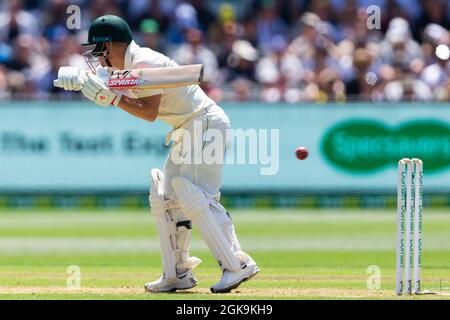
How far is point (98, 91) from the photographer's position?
8.25 m

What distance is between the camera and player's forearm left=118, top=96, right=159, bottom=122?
833cm

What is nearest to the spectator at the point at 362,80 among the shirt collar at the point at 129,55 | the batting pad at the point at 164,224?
the batting pad at the point at 164,224

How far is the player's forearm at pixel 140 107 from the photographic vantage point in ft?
27.3

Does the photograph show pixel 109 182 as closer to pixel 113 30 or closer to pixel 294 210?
pixel 294 210

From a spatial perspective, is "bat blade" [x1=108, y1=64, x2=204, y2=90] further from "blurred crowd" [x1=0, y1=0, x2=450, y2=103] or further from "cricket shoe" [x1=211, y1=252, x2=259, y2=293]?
"blurred crowd" [x1=0, y1=0, x2=450, y2=103]

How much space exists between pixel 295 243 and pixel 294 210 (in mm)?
3480

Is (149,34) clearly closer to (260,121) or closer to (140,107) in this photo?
(260,121)

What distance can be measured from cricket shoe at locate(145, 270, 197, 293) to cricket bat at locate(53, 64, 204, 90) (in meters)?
1.41

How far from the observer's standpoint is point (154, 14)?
62.3ft

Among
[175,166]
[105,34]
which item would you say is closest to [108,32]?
[105,34]

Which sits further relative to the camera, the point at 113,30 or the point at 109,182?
the point at 109,182

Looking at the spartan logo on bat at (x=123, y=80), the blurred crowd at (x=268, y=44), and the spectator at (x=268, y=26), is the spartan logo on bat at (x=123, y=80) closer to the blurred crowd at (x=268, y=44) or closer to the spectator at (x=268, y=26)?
the blurred crowd at (x=268, y=44)
